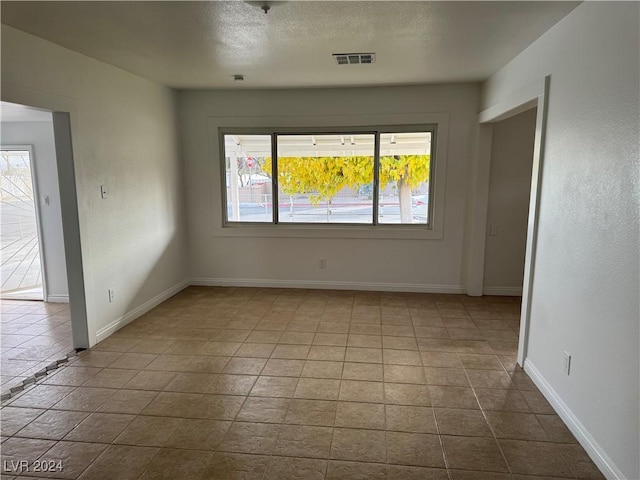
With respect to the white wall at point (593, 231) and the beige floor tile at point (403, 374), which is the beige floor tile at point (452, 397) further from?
the white wall at point (593, 231)

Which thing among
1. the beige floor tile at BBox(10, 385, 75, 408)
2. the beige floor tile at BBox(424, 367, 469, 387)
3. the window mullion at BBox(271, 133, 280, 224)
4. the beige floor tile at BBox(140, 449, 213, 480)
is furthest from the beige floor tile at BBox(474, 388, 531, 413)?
the window mullion at BBox(271, 133, 280, 224)

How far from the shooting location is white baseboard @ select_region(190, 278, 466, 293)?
493 centimetres

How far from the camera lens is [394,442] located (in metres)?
2.20

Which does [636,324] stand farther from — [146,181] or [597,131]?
[146,181]

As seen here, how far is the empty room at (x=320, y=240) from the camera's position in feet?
6.77

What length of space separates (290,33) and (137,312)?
3.10 meters

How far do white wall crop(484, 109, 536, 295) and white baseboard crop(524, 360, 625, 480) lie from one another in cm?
210

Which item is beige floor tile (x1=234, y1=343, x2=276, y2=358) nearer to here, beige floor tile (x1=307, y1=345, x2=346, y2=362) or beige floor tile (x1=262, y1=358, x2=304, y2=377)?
beige floor tile (x1=262, y1=358, x2=304, y2=377)

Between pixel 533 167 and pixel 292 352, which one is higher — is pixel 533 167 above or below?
above

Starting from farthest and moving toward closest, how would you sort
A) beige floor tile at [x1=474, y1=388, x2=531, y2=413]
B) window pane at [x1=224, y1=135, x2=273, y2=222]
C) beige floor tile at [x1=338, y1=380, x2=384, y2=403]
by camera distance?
Answer: window pane at [x1=224, y1=135, x2=273, y2=222]
beige floor tile at [x1=338, y1=380, x2=384, y2=403]
beige floor tile at [x1=474, y1=388, x2=531, y2=413]

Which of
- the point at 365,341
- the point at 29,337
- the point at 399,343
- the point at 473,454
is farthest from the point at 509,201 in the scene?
the point at 29,337

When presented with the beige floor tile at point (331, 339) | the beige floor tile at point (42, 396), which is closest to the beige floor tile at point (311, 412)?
the beige floor tile at point (331, 339)

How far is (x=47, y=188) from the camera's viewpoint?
15.1 feet

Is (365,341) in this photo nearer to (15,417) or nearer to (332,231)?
(332,231)
